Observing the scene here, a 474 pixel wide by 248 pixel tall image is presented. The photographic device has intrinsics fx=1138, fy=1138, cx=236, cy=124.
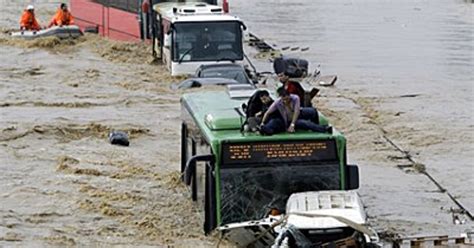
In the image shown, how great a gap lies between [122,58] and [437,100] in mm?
10598

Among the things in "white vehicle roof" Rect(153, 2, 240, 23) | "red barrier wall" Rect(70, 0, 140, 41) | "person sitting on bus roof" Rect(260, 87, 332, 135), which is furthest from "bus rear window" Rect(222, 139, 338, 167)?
"red barrier wall" Rect(70, 0, 140, 41)

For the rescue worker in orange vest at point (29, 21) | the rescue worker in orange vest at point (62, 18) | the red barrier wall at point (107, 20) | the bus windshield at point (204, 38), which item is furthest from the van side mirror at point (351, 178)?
the rescue worker in orange vest at point (29, 21)

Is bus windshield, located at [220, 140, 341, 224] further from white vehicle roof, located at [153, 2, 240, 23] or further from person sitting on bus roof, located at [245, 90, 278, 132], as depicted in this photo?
white vehicle roof, located at [153, 2, 240, 23]

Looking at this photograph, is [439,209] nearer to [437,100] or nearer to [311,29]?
[437,100]

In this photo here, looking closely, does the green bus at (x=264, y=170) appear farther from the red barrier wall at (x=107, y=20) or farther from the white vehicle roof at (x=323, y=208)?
the red barrier wall at (x=107, y=20)

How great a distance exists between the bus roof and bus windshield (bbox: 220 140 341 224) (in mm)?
94

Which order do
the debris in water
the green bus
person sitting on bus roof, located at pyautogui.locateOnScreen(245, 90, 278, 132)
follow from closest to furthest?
the green bus < person sitting on bus roof, located at pyautogui.locateOnScreen(245, 90, 278, 132) < the debris in water

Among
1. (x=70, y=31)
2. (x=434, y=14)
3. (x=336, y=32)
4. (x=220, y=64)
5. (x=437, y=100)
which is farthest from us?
(x=434, y=14)

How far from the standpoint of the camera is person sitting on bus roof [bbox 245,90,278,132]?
41.6ft

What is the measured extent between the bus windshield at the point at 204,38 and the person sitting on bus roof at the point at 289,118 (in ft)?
53.4

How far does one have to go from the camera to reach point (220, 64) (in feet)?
92.3

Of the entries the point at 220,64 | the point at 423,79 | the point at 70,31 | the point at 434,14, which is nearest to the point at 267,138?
the point at 220,64

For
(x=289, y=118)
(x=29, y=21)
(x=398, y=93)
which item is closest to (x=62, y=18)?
(x=29, y=21)

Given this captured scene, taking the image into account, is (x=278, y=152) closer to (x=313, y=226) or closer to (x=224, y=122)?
(x=224, y=122)
